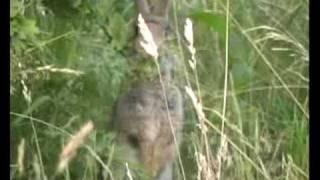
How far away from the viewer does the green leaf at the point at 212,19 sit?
174 cm

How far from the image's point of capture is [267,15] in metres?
1.75

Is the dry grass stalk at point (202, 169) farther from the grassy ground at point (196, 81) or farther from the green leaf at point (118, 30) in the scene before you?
the green leaf at point (118, 30)

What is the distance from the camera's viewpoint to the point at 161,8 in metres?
1.74

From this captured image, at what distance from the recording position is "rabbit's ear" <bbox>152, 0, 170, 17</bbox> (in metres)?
1.73

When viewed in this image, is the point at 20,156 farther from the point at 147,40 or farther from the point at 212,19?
the point at 212,19

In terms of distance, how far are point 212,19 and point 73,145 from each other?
0.36 m

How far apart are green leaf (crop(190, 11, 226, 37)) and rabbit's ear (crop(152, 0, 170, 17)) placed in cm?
5

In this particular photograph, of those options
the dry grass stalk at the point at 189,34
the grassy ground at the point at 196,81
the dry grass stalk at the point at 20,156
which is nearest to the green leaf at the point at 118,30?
the grassy ground at the point at 196,81

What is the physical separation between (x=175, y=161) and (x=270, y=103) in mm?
218

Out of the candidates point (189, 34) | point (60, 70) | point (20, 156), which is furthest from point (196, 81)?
point (20, 156)

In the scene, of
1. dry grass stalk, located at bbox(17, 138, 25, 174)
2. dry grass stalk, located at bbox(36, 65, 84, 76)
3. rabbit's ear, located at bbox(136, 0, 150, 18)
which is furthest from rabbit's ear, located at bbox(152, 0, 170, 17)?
dry grass stalk, located at bbox(17, 138, 25, 174)

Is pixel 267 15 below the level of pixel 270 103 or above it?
above
